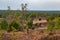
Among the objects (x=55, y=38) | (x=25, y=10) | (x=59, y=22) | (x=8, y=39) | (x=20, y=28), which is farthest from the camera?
(x=59, y=22)

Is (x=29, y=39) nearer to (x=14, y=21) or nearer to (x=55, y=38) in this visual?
(x=55, y=38)

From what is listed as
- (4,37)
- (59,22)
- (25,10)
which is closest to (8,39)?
(4,37)

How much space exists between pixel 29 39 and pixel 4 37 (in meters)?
2.60

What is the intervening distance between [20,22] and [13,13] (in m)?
1.34

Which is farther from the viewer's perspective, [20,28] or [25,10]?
[20,28]

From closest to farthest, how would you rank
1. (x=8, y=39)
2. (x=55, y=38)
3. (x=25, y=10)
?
(x=55, y=38) < (x=8, y=39) < (x=25, y=10)

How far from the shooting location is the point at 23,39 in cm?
1845

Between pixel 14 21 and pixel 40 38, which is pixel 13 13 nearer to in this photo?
pixel 14 21

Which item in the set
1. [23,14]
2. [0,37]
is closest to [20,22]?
[23,14]

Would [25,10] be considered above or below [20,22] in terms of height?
above

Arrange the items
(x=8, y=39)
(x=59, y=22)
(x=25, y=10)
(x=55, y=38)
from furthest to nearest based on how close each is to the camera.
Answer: (x=59, y=22)
(x=25, y=10)
(x=8, y=39)
(x=55, y=38)

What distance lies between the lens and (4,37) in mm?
19953

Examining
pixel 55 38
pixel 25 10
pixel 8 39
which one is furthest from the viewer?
pixel 25 10

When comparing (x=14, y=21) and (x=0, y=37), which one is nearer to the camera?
(x=0, y=37)
